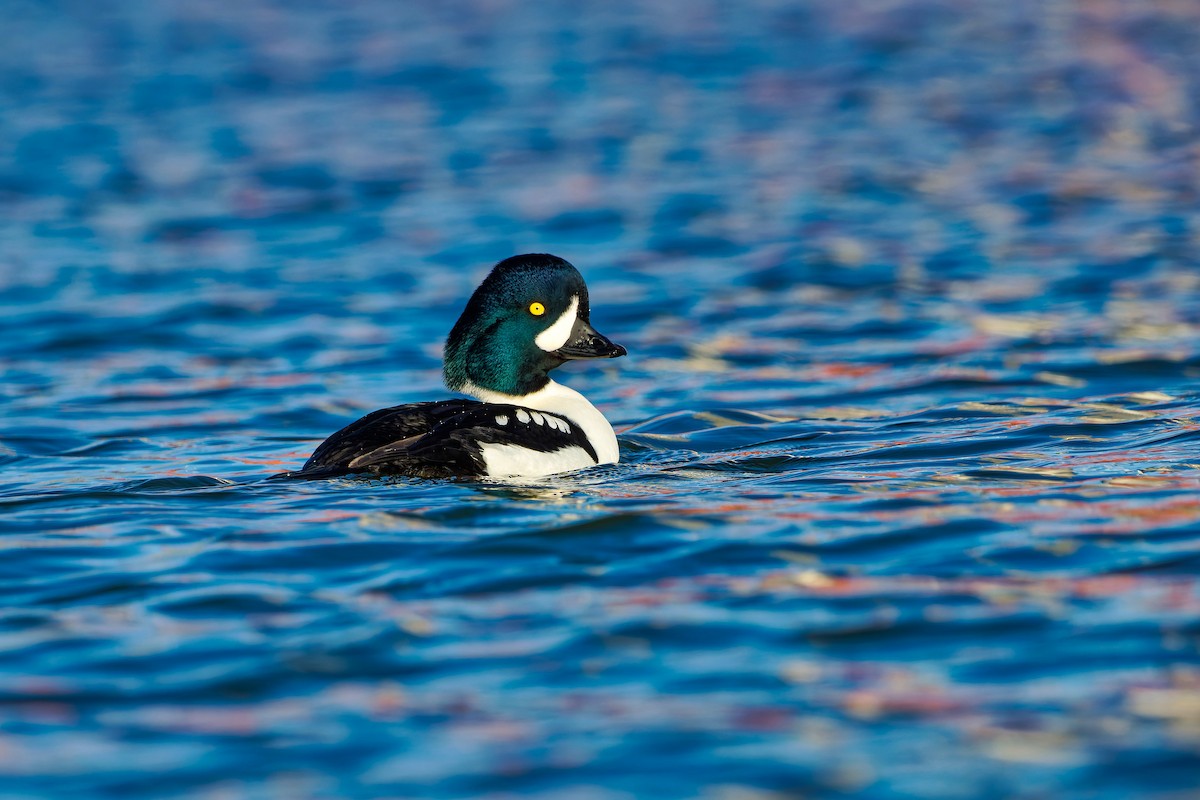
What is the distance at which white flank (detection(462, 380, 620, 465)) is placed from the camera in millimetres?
8594

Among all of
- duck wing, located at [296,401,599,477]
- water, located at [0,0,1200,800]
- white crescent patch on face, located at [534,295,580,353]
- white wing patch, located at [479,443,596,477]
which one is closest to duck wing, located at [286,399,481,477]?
duck wing, located at [296,401,599,477]

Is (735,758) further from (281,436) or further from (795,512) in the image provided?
(281,436)

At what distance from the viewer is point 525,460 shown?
8086 millimetres

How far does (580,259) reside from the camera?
1520 cm

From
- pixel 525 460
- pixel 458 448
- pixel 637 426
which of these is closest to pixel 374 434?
pixel 458 448

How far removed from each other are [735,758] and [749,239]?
1112 cm

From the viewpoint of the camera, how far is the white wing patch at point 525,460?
314 inches

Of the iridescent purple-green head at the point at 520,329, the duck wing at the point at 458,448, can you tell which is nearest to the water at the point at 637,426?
the duck wing at the point at 458,448

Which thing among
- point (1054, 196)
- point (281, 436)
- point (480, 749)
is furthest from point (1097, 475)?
point (1054, 196)

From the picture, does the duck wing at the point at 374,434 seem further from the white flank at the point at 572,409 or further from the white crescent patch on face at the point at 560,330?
the white crescent patch on face at the point at 560,330

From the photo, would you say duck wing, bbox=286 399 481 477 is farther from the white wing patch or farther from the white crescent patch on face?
the white crescent patch on face

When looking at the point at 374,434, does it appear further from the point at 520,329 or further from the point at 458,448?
the point at 520,329

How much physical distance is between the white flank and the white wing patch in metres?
0.09

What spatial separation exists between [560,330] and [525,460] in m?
0.96
